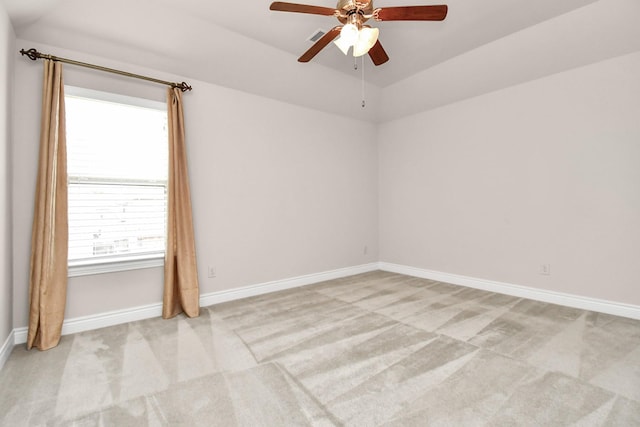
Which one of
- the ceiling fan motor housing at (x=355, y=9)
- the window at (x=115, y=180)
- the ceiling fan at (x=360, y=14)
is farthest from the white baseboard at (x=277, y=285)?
the ceiling fan motor housing at (x=355, y=9)

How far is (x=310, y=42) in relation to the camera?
10.7 ft

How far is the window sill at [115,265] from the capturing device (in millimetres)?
2709

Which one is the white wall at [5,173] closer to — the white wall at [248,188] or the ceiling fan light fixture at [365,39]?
the white wall at [248,188]

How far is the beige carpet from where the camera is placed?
5.29 ft

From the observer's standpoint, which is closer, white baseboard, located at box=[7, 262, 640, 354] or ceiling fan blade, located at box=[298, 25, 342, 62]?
ceiling fan blade, located at box=[298, 25, 342, 62]

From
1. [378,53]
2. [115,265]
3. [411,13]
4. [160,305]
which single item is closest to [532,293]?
[378,53]

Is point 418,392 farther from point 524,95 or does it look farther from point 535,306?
point 524,95

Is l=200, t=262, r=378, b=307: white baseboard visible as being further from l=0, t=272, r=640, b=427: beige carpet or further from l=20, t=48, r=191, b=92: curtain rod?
l=20, t=48, r=191, b=92: curtain rod

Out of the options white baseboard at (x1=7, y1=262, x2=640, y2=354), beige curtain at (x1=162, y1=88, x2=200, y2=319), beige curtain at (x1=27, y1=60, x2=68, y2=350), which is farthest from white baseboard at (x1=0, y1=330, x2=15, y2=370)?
beige curtain at (x1=162, y1=88, x2=200, y2=319)

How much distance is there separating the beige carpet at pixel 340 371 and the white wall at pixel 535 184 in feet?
2.15

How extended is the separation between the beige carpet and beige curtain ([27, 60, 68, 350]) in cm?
26

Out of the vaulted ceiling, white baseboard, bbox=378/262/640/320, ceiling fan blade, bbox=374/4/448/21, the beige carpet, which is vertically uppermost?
the vaulted ceiling

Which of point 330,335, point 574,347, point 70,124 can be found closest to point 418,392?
point 330,335

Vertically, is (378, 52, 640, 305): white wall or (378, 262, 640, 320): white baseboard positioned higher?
(378, 52, 640, 305): white wall
